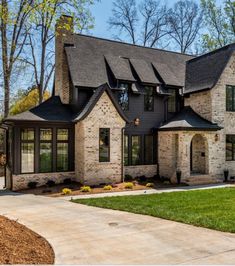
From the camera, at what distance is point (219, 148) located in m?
17.8

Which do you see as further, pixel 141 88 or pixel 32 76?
pixel 32 76

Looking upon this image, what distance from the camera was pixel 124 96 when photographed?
17.7m

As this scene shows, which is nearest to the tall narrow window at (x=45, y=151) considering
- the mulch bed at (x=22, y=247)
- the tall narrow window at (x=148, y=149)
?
the tall narrow window at (x=148, y=149)

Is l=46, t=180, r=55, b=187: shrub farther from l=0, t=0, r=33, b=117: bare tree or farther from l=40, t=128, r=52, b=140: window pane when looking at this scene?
l=0, t=0, r=33, b=117: bare tree

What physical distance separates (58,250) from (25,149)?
9554mm

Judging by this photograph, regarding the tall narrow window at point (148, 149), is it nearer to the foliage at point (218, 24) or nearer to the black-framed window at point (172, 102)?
the black-framed window at point (172, 102)

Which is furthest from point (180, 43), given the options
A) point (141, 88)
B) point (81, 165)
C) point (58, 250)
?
point (58, 250)

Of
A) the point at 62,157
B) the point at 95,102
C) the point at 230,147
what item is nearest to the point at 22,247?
the point at 62,157

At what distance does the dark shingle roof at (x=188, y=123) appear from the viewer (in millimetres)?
16480

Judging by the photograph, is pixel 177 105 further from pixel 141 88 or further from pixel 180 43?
pixel 180 43

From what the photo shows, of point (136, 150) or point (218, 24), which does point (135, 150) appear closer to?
point (136, 150)

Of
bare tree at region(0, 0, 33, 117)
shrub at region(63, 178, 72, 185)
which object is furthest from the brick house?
bare tree at region(0, 0, 33, 117)

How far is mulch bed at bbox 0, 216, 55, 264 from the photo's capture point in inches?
200

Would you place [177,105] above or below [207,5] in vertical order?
below
